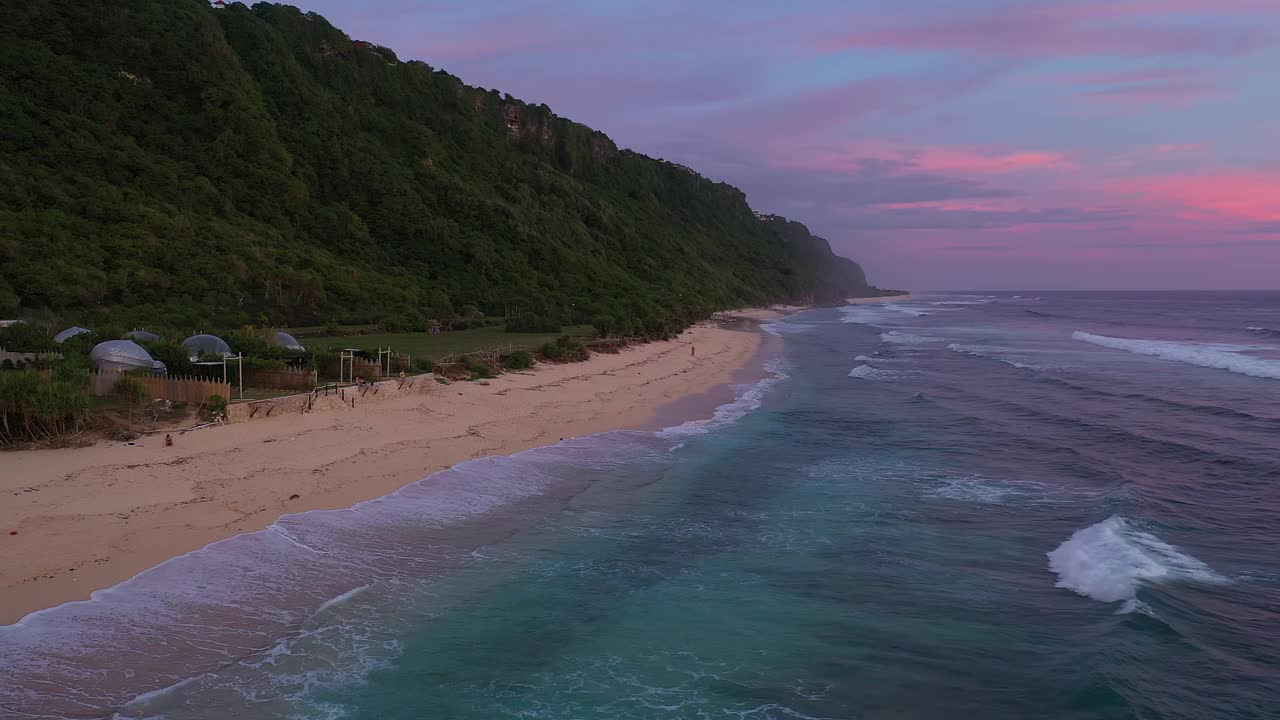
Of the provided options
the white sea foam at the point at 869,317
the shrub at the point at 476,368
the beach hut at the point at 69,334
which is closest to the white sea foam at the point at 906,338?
the white sea foam at the point at 869,317

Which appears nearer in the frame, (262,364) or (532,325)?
(262,364)

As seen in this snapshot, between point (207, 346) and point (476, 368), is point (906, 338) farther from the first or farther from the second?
point (207, 346)

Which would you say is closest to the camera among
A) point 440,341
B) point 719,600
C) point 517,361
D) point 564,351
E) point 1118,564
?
point 719,600

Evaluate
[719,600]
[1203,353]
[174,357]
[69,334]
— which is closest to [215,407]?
[174,357]

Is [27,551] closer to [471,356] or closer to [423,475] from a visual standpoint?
[423,475]

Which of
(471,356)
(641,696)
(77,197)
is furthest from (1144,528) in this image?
(77,197)

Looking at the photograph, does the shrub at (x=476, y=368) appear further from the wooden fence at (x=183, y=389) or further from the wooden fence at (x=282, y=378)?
the wooden fence at (x=183, y=389)
